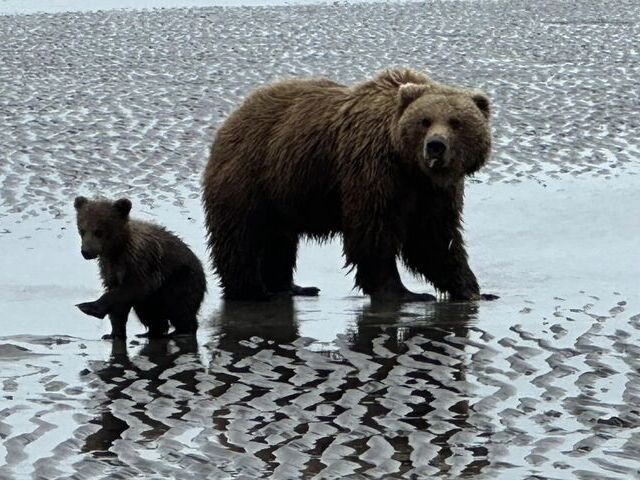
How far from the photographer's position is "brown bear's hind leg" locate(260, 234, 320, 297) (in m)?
11.2

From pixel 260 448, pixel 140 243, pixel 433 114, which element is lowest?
pixel 260 448

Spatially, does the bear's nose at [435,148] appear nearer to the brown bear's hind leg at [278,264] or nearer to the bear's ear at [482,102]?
the bear's ear at [482,102]

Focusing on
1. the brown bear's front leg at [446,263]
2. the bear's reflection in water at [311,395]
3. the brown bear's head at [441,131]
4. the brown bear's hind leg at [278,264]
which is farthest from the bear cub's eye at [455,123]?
the brown bear's hind leg at [278,264]

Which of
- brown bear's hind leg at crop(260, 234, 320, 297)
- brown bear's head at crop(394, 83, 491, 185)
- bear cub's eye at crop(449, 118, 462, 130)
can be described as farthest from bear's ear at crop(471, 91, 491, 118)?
brown bear's hind leg at crop(260, 234, 320, 297)

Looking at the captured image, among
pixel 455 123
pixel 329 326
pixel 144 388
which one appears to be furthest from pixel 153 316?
pixel 455 123

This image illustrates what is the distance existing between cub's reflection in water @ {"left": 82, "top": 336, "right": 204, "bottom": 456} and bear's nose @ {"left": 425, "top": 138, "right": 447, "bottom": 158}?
1907 mm

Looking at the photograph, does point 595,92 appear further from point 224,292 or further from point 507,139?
point 224,292

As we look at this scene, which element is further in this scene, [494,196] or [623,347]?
[494,196]

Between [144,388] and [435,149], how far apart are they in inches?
110

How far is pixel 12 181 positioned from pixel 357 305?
5309mm

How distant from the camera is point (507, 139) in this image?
55.6 ft

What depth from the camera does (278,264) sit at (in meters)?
11.2

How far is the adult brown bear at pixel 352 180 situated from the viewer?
34.0 feet

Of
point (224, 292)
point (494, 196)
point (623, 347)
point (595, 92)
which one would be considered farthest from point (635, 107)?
point (623, 347)
